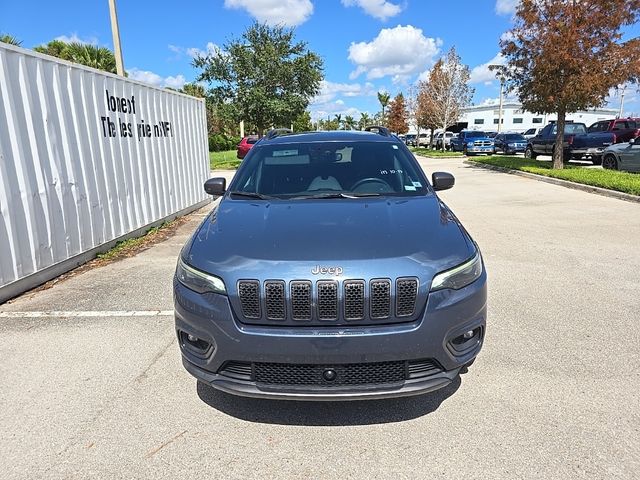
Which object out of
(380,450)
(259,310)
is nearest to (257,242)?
(259,310)

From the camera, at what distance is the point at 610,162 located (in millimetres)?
15844

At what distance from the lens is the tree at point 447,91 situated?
33.0 meters

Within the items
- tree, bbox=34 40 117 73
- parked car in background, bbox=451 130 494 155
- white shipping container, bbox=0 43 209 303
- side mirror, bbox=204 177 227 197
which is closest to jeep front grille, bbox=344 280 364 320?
side mirror, bbox=204 177 227 197

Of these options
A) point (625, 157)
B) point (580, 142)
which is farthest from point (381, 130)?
point (580, 142)

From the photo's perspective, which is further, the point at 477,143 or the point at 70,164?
the point at 477,143

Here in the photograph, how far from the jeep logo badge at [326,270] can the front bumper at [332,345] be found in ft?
0.95

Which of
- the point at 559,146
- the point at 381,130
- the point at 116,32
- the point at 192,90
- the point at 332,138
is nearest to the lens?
the point at 332,138

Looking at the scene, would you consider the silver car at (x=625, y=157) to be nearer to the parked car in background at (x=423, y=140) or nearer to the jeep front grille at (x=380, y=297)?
the jeep front grille at (x=380, y=297)

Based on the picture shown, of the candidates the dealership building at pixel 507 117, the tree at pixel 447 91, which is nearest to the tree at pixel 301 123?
the tree at pixel 447 91

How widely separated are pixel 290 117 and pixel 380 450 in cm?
2354

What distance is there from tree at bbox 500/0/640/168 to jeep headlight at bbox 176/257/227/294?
16.5 metres

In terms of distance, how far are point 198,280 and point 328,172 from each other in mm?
1773

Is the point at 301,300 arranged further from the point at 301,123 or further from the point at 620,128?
the point at 301,123

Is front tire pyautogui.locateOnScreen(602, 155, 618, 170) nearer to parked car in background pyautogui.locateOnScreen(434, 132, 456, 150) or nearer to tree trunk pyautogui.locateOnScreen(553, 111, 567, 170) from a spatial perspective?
tree trunk pyautogui.locateOnScreen(553, 111, 567, 170)
